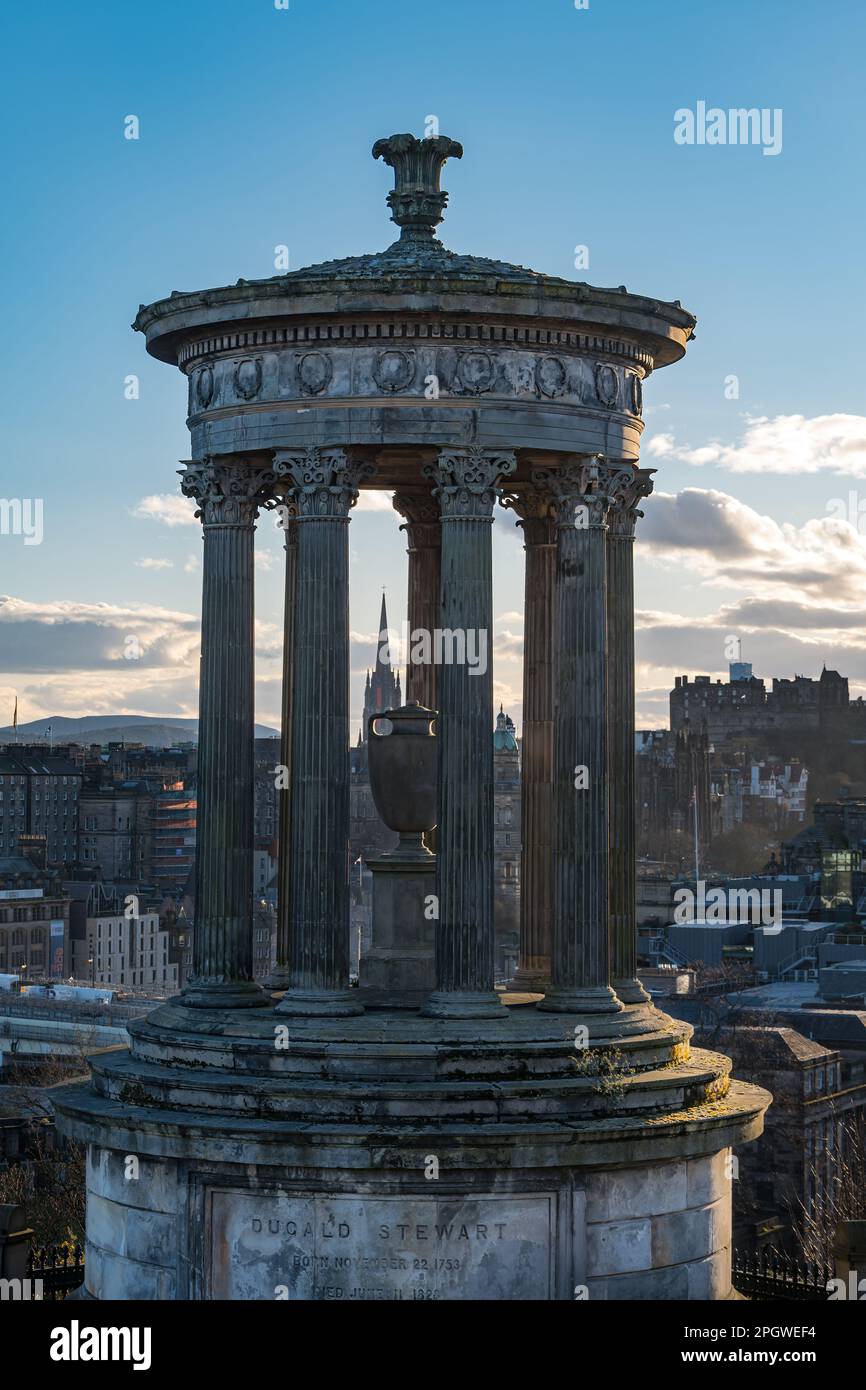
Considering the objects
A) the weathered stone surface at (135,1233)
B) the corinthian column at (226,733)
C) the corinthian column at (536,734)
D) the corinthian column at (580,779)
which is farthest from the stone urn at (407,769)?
the weathered stone surface at (135,1233)

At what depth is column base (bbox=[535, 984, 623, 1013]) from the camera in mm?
35031

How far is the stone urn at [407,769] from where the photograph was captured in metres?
38.8

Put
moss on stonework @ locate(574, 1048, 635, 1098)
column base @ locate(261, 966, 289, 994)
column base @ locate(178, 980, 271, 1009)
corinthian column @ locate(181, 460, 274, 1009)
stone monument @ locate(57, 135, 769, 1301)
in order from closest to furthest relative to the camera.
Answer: stone monument @ locate(57, 135, 769, 1301), moss on stonework @ locate(574, 1048, 635, 1098), column base @ locate(178, 980, 271, 1009), corinthian column @ locate(181, 460, 274, 1009), column base @ locate(261, 966, 289, 994)

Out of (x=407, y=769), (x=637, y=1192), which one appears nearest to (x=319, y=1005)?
(x=637, y=1192)

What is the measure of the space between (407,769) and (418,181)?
28.8 feet

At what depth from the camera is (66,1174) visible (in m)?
98.7

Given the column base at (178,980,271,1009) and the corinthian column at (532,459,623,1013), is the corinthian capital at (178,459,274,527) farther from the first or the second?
the column base at (178,980,271,1009)

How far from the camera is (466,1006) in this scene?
1341 inches

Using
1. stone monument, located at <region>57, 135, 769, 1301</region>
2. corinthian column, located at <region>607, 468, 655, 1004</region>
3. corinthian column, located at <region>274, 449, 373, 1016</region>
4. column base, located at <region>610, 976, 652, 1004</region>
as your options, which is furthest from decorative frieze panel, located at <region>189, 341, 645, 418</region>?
column base, located at <region>610, 976, 652, 1004</region>

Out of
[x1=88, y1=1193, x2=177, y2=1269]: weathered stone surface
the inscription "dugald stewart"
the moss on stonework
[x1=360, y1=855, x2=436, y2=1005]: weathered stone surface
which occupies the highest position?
[x1=360, y1=855, x2=436, y2=1005]: weathered stone surface

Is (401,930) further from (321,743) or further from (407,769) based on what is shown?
(321,743)

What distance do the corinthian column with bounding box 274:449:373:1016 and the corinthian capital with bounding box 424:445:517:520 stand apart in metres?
1.34
